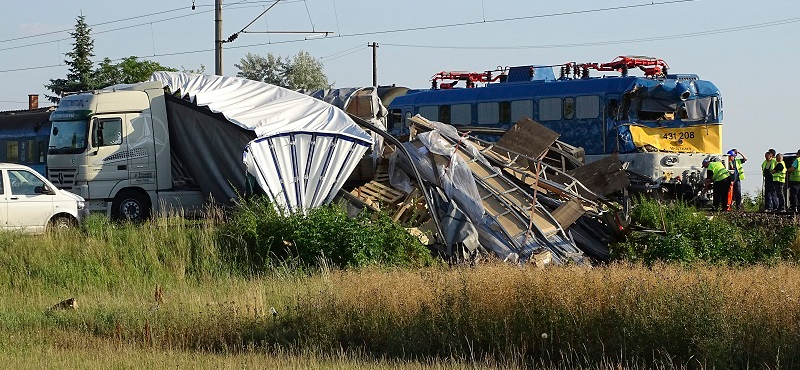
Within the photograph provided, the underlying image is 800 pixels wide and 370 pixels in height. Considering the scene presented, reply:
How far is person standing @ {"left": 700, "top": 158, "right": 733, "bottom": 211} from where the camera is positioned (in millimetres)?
25344

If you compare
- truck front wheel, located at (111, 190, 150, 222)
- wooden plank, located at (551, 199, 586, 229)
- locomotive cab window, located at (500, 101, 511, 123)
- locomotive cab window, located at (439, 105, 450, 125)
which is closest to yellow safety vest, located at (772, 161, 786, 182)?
wooden plank, located at (551, 199, 586, 229)

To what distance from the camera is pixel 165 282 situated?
17.0 m

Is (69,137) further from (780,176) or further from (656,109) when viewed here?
(780,176)

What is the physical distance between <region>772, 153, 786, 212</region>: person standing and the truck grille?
51.0ft

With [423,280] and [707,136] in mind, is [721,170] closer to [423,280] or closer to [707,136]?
[707,136]

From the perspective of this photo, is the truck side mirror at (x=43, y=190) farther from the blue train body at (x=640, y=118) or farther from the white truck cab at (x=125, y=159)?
the blue train body at (x=640, y=118)

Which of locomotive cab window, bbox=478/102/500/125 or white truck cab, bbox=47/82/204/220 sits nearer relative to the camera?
white truck cab, bbox=47/82/204/220

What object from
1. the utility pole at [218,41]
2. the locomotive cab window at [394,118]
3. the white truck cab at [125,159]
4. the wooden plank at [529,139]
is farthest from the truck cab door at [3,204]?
the locomotive cab window at [394,118]

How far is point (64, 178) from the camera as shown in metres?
23.3

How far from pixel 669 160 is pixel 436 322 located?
15475 mm

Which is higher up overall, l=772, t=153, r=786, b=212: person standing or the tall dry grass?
l=772, t=153, r=786, b=212: person standing

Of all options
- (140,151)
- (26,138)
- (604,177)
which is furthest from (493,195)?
(26,138)

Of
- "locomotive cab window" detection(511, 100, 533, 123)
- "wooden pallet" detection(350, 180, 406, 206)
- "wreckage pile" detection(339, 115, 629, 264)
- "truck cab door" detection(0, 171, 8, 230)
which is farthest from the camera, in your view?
"locomotive cab window" detection(511, 100, 533, 123)

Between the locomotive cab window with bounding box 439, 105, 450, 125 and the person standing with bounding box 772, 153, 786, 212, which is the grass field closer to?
the person standing with bounding box 772, 153, 786, 212
